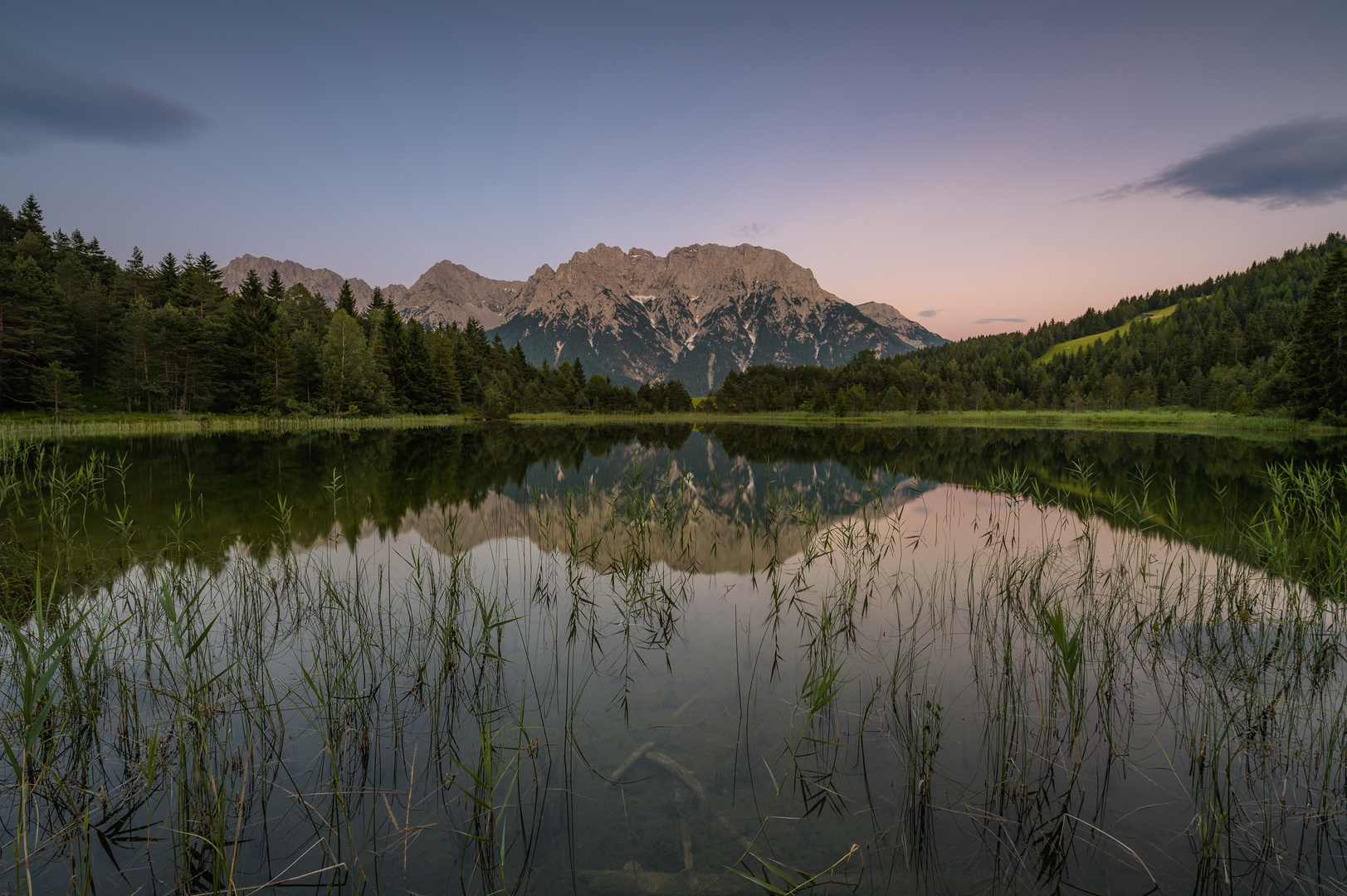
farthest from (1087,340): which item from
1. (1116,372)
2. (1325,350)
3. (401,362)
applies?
(401,362)

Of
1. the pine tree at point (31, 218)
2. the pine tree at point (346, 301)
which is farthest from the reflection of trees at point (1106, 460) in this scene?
the pine tree at point (31, 218)

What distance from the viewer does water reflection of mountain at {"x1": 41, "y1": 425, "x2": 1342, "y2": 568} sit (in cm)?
1291

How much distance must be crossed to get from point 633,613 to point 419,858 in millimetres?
4742

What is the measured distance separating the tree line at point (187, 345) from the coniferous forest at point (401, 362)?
192 millimetres

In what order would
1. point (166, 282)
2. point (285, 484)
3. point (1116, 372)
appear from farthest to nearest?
point (1116, 372)
point (166, 282)
point (285, 484)

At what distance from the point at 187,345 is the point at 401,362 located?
23281 mm

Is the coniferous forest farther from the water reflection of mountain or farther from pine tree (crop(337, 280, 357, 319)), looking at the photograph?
A: the water reflection of mountain

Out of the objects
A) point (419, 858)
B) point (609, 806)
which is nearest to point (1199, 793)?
point (609, 806)

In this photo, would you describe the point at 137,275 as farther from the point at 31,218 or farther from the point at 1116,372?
the point at 1116,372

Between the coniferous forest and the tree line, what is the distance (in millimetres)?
192

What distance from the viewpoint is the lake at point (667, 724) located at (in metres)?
3.53

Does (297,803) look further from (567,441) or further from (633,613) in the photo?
(567,441)

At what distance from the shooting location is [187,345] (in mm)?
56344

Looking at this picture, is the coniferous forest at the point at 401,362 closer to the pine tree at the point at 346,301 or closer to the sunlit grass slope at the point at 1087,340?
the pine tree at the point at 346,301
